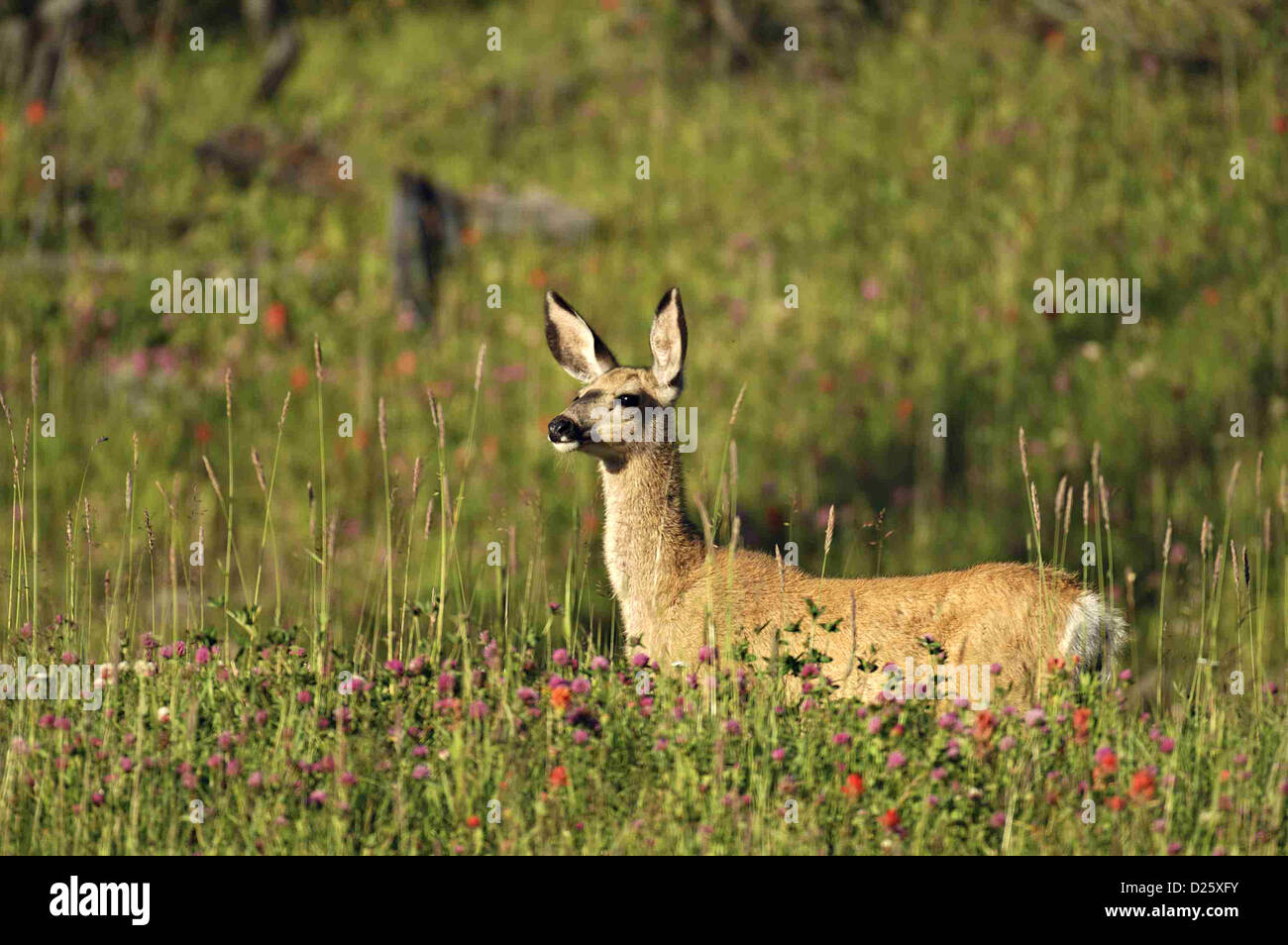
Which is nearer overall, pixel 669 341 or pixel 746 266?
pixel 669 341

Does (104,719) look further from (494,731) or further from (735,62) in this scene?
(735,62)

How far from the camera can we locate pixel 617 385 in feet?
24.8

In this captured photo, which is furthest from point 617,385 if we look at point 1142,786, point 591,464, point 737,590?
point 1142,786

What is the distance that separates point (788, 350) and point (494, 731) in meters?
7.71

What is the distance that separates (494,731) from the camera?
4.86 meters

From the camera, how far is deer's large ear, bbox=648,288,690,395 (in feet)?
23.6

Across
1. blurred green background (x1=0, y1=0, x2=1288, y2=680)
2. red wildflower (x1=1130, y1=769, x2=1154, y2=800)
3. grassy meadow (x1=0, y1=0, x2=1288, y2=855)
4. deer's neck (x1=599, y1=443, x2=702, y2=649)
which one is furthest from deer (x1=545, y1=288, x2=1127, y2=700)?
red wildflower (x1=1130, y1=769, x2=1154, y2=800)

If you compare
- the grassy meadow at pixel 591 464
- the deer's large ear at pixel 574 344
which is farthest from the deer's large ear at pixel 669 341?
the grassy meadow at pixel 591 464

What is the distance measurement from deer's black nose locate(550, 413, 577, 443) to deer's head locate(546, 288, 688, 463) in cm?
1

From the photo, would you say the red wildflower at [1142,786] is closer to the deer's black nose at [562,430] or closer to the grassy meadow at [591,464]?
the grassy meadow at [591,464]

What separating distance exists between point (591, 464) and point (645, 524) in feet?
7.64

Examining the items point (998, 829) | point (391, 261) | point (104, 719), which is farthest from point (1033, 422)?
point (104, 719)

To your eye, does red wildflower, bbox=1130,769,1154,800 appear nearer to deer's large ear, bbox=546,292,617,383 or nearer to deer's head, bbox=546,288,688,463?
deer's head, bbox=546,288,688,463

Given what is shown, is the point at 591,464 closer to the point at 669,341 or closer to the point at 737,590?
the point at 669,341
